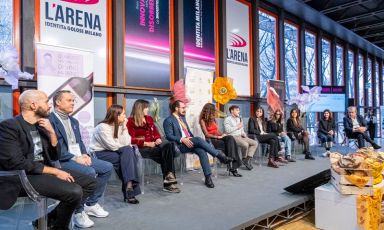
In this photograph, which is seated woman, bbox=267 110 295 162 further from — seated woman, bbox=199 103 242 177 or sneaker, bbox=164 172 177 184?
sneaker, bbox=164 172 177 184

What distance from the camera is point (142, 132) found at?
374cm

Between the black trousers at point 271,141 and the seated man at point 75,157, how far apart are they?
3167mm

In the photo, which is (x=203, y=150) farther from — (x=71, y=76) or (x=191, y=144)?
(x=71, y=76)

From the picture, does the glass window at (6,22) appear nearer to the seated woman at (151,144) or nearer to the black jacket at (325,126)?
the seated woman at (151,144)

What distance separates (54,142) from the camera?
224cm

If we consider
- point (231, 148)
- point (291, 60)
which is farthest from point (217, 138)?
point (291, 60)

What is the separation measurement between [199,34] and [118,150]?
129 inches

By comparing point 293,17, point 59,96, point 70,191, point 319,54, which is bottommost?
point 70,191

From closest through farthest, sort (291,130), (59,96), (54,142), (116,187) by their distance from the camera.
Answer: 1. (54,142)
2. (59,96)
3. (116,187)
4. (291,130)

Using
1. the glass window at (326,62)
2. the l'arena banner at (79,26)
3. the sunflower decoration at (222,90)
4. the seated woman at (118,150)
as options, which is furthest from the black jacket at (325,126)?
the seated woman at (118,150)

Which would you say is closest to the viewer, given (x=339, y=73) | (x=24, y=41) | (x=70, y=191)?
(x=70, y=191)

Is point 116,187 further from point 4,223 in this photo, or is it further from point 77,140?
point 4,223

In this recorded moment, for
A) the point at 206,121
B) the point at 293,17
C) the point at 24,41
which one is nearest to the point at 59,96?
the point at 24,41

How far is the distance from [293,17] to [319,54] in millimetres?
1603
